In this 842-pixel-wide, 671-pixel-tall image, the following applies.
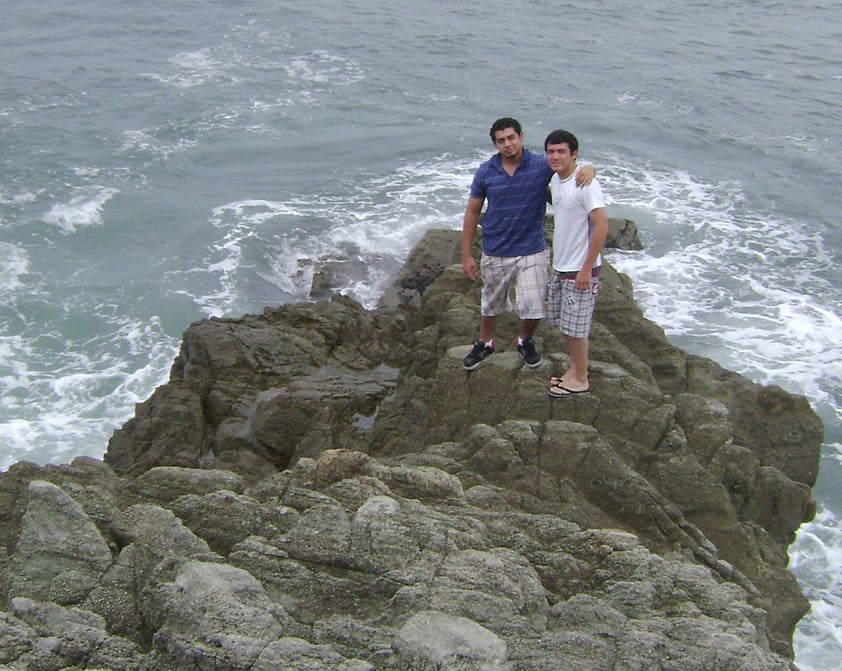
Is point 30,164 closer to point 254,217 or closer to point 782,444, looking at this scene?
point 254,217

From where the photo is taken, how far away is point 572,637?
248 inches

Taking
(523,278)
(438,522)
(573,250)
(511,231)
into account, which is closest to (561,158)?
(573,250)

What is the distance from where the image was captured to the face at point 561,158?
26.8 ft

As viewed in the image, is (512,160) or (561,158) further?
(512,160)

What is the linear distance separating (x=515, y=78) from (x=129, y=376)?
65.9 ft

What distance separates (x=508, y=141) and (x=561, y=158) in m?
0.53

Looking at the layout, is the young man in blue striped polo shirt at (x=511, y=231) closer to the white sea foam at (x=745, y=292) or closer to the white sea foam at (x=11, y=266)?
the white sea foam at (x=745, y=292)

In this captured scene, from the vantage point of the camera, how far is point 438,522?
7.41m

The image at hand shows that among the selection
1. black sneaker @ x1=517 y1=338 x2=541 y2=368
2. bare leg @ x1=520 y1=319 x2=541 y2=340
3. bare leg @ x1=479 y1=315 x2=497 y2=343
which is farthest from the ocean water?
bare leg @ x1=479 y1=315 x2=497 y2=343

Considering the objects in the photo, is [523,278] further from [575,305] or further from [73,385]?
[73,385]

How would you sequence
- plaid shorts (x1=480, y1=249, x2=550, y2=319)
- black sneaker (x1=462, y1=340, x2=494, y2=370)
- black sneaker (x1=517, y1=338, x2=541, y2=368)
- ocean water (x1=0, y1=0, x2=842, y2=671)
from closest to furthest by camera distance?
plaid shorts (x1=480, y1=249, x2=550, y2=319), black sneaker (x1=517, y1=338, x2=541, y2=368), black sneaker (x1=462, y1=340, x2=494, y2=370), ocean water (x1=0, y1=0, x2=842, y2=671)

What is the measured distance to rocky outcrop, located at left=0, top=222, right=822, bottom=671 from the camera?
6180 mm

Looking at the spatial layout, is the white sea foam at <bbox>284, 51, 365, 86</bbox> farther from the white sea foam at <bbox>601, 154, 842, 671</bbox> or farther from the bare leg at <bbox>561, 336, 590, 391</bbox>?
the bare leg at <bbox>561, 336, 590, 391</bbox>

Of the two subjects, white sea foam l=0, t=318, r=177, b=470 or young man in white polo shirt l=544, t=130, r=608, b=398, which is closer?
young man in white polo shirt l=544, t=130, r=608, b=398
